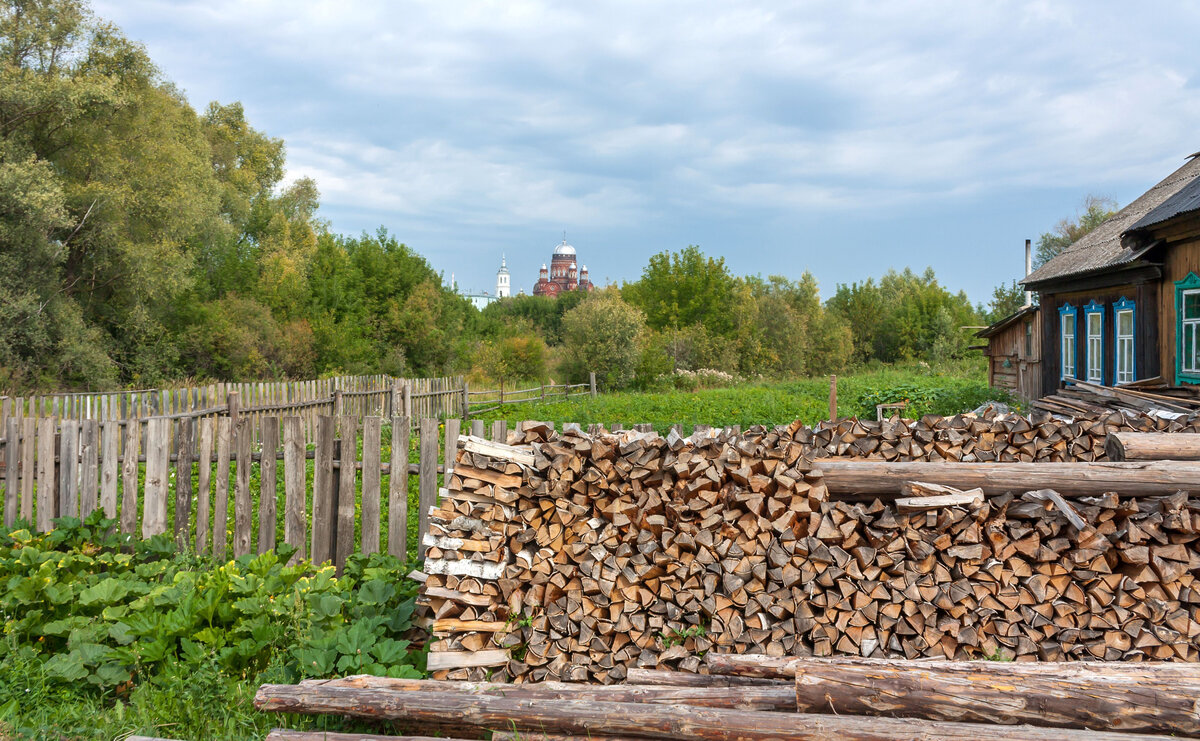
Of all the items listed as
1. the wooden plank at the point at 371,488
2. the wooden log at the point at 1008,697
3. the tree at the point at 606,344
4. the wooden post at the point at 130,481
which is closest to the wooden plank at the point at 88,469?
the wooden post at the point at 130,481

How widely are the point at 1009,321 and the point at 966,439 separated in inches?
718

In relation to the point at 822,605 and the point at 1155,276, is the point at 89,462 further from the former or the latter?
the point at 1155,276

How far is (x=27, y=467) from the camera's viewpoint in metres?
6.73

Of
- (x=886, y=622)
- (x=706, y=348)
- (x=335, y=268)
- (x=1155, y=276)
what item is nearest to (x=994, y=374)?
(x=1155, y=276)

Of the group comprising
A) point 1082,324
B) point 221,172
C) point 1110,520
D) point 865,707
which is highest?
point 221,172

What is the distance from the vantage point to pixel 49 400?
12.1m

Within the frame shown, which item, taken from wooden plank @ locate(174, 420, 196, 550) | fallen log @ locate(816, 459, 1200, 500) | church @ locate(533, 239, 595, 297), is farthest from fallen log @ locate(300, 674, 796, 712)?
church @ locate(533, 239, 595, 297)

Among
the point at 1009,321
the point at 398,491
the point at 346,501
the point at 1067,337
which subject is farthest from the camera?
the point at 1009,321

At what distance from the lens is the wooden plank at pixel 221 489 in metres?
5.82

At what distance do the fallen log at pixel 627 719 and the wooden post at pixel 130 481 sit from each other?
360 cm

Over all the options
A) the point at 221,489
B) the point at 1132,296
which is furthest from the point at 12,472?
the point at 1132,296

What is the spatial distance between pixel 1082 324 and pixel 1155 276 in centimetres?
358

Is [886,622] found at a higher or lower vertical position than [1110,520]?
lower

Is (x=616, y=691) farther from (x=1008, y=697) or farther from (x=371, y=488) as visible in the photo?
(x=371, y=488)
